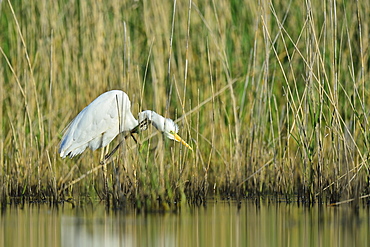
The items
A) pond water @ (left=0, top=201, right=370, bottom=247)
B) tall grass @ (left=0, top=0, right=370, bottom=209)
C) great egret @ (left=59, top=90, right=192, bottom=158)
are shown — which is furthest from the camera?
great egret @ (left=59, top=90, right=192, bottom=158)

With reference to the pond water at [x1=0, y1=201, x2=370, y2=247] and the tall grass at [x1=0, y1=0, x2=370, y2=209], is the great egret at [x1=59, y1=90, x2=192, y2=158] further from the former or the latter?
the pond water at [x1=0, y1=201, x2=370, y2=247]

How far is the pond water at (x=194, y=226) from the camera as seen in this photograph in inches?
140

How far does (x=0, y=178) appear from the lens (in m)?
4.97

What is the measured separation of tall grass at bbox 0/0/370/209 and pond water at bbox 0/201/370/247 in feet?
0.99

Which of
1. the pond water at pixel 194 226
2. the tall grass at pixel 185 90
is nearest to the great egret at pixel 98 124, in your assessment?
the tall grass at pixel 185 90

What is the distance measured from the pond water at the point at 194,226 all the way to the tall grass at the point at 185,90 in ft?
0.99

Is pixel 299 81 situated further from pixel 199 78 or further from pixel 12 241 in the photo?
pixel 12 241

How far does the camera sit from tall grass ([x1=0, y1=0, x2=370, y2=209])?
508cm

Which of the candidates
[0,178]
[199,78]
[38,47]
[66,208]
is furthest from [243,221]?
[38,47]

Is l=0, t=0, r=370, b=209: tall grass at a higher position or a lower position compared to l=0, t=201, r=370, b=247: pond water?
higher

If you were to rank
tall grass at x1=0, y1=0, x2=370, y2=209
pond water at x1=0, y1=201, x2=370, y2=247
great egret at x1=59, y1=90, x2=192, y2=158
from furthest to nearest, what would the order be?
great egret at x1=59, y1=90, x2=192, y2=158
tall grass at x1=0, y1=0, x2=370, y2=209
pond water at x1=0, y1=201, x2=370, y2=247

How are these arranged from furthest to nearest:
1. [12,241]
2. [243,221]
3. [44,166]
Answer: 1. [44,166]
2. [243,221]
3. [12,241]

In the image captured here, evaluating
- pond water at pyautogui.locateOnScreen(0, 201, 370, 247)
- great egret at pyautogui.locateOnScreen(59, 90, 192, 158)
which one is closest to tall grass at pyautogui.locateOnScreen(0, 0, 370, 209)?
great egret at pyautogui.locateOnScreen(59, 90, 192, 158)

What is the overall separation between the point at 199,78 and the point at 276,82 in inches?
26.0
